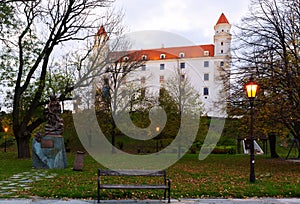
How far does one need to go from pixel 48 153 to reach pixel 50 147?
291 millimetres

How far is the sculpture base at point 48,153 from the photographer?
48.9 ft

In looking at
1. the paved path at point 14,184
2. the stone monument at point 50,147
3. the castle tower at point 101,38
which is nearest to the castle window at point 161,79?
the castle tower at point 101,38

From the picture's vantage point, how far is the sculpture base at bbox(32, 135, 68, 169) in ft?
48.9

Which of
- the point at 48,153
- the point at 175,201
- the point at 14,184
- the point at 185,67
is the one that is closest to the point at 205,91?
the point at 185,67

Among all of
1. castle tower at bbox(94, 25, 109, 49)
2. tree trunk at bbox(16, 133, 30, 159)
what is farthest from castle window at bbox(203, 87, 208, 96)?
tree trunk at bbox(16, 133, 30, 159)

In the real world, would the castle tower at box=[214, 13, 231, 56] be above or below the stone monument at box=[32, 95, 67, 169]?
above

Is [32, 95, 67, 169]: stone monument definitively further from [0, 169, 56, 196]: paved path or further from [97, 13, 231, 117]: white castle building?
[97, 13, 231, 117]: white castle building

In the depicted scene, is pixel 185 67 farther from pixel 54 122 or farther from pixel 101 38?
pixel 54 122

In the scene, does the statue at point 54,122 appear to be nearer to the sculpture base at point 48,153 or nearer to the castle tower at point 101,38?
the sculpture base at point 48,153

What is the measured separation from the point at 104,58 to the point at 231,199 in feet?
60.5

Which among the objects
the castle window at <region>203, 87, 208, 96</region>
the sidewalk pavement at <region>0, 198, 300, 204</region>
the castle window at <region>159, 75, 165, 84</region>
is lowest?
the sidewalk pavement at <region>0, 198, 300, 204</region>

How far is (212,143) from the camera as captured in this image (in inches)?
1396

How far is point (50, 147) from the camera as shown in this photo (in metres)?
15.1

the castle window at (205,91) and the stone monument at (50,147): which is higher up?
the castle window at (205,91)
